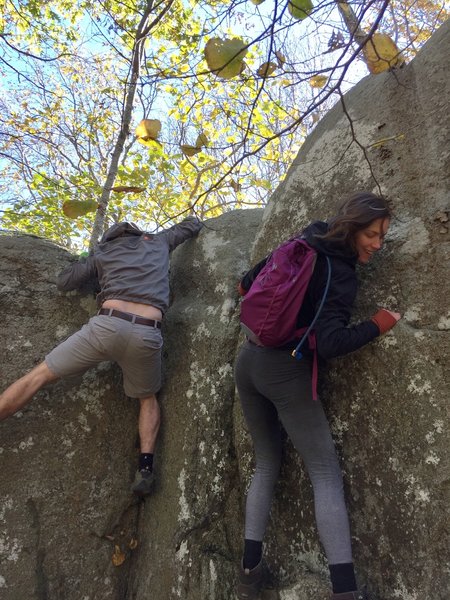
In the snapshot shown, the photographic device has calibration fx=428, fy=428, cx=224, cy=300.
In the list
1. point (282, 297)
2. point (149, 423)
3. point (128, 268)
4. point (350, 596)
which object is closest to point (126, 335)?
point (128, 268)

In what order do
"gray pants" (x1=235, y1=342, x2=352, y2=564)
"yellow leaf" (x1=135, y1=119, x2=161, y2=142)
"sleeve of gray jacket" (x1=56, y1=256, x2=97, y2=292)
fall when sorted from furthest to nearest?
"sleeve of gray jacket" (x1=56, y1=256, x2=97, y2=292)
"yellow leaf" (x1=135, y1=119, x2=161, y2=142)
"gray pants" (x1=235, y1=342, x2=352, y2=564)

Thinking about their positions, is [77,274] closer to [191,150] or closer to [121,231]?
[121,231]

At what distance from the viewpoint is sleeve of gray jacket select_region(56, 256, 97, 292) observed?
12.6ft

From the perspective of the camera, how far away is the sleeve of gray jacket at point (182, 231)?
4.11 metres

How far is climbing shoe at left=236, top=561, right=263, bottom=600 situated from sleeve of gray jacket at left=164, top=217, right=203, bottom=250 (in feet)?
8.94

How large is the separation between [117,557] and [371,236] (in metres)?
3.01

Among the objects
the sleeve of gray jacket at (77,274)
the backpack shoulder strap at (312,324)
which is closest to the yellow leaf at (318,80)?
the backpack shoulder strap at (312,324)

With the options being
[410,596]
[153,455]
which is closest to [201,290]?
[153,455]

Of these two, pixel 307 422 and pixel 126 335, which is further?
pixel 126 335

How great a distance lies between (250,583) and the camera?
2525 millimetres

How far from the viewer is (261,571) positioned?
8.45 feet

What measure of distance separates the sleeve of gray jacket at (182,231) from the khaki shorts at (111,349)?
105 centimetres

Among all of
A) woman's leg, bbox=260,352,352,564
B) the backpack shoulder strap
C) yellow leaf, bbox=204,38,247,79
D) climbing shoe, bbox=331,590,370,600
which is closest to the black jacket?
the backpack shoulder strap

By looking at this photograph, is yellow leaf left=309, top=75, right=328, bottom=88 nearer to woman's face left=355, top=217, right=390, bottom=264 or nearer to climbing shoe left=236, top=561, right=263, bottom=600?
woman's face left=355, top=217, right=390, bottom=264
